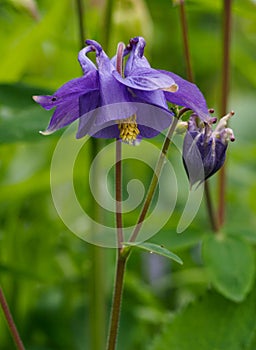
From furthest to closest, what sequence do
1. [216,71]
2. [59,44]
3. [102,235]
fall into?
1. [216,71]
2. [59,44]
3. [102,235]

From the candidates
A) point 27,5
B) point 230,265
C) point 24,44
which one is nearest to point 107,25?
point 27,5

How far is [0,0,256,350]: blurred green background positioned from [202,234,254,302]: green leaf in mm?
17

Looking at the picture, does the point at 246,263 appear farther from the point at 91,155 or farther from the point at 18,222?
the point at 18,222

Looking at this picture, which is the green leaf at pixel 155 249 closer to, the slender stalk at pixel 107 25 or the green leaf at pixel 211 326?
the green leaf at pixel 211 326

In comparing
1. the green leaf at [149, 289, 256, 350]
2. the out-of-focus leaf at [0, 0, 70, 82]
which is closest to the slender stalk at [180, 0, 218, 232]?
the green leaf at [149, 289, 256, 350]

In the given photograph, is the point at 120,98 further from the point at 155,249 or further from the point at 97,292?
the point at 97,292

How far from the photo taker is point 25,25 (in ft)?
5.22

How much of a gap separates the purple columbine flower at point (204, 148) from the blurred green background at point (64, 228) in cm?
37

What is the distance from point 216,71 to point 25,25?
3.12 ft

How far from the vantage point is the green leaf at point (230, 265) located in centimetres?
116

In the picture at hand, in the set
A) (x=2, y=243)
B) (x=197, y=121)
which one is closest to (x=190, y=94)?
(x=197, y=121)

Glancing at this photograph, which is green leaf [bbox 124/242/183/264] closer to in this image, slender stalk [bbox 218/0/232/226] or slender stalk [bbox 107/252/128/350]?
slender stalk [bbox 107/252/128/350]

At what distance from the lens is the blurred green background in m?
1.27

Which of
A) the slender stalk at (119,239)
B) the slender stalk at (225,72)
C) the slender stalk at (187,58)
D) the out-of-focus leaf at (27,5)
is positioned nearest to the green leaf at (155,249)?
the slender stalk at (119,239)
